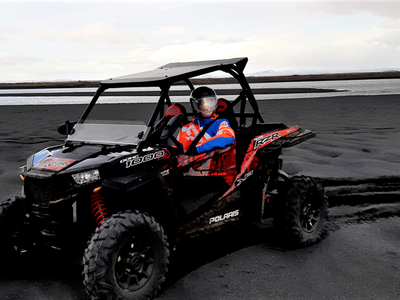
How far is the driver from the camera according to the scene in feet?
12.8

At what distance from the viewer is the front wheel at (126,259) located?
2.89 meters

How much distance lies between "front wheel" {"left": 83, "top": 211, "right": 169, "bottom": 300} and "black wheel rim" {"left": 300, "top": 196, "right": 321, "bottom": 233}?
170 centimetres

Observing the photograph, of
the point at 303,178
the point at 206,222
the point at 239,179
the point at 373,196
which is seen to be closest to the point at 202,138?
the point at 239,179

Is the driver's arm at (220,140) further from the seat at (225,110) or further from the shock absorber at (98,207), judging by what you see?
the shock absorber at (98,207)

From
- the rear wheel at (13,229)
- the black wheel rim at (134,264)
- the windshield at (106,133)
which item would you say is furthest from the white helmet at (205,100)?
the rear wheel at (13,229)

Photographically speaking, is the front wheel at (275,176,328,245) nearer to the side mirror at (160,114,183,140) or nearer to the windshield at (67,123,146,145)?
the side mirror at (160,114,183,140)

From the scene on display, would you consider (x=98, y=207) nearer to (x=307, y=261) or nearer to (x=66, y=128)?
(x=66, y=128)

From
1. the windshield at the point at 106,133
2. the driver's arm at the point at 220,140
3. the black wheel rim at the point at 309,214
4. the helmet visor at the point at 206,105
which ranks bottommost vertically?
the black wheel rim at the point at 309,214

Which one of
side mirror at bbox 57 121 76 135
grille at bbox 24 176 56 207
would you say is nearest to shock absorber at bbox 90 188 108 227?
grille at bbox 24 176 56 207

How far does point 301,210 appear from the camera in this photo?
434 centimetres

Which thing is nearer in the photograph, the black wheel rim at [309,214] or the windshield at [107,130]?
the windshield at [107,130]

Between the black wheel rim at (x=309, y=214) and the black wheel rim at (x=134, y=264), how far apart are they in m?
1.79

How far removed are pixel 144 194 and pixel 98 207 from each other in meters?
0.36

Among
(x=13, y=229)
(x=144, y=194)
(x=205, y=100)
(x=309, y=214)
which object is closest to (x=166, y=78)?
(x=205, y=100)
